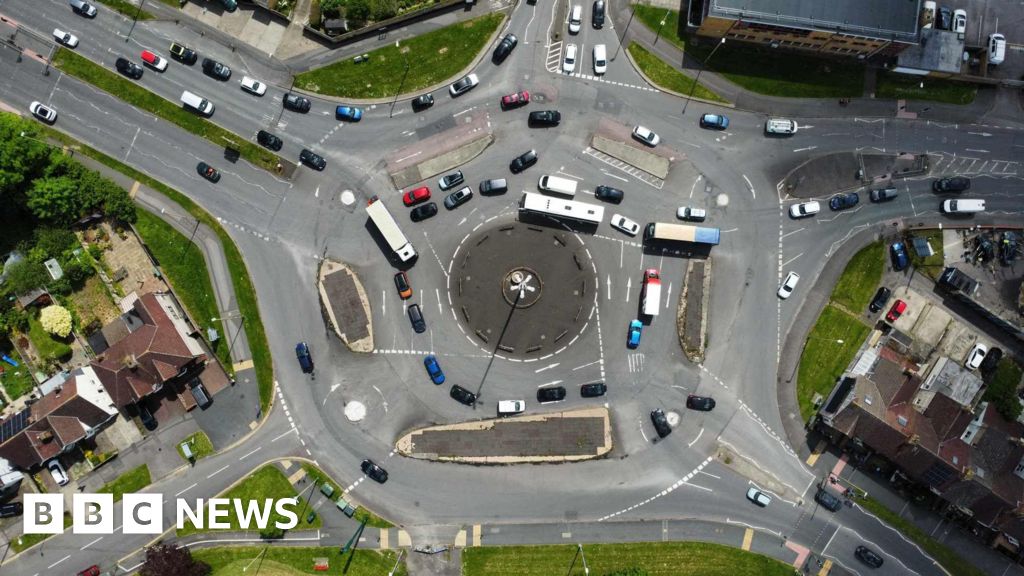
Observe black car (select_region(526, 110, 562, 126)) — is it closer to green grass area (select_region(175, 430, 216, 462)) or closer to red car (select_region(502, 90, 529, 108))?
red car (select_region(502, 90, 529, 108))

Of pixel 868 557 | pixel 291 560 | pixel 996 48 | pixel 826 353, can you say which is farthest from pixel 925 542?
pixel 291 560

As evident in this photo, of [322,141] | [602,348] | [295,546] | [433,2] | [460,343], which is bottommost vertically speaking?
[295,546]

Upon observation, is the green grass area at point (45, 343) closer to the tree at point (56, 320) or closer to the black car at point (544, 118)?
the tree at point (56, 320)

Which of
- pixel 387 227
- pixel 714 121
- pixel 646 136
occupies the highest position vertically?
pixel 714 121

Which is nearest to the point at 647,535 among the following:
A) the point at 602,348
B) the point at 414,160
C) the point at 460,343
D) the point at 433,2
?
the point at 602,348

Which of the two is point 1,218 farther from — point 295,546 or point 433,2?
point 433,2

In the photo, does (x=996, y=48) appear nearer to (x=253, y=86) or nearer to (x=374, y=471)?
(x=253, y=86)
